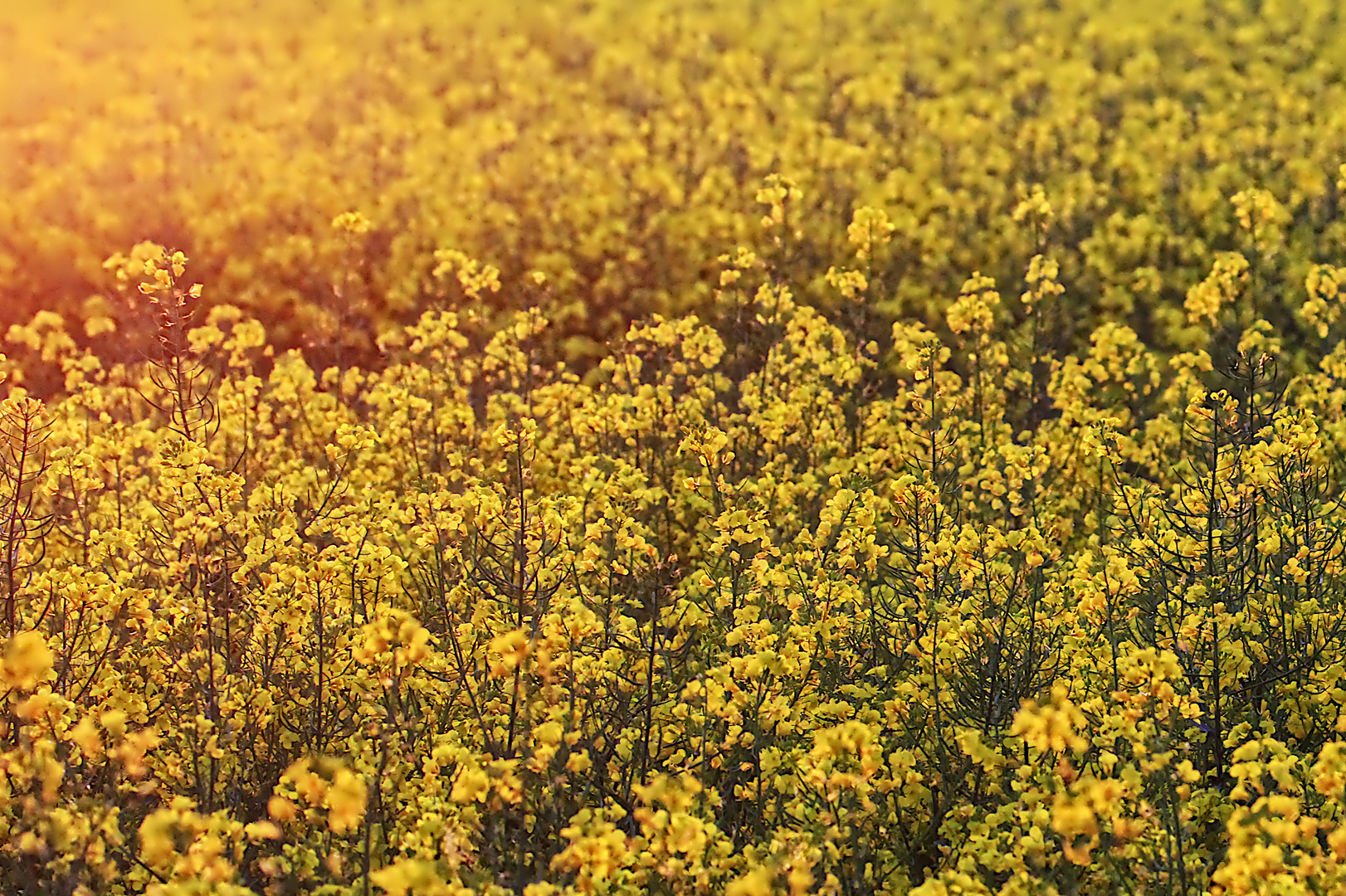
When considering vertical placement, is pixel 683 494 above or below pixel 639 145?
below

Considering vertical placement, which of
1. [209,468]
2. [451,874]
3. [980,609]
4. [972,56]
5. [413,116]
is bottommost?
[451,874]

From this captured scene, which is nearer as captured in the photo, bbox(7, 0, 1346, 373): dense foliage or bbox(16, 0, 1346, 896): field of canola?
bbox(16, 0, 1346, 896): field of canola

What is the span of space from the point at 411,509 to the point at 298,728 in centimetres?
144

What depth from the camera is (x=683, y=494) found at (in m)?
10.1

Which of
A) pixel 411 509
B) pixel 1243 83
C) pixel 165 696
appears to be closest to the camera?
pixel 165 696

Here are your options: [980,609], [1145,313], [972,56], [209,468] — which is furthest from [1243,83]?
[209,468]

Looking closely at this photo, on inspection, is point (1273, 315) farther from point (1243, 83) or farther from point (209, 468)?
point (209, 468)

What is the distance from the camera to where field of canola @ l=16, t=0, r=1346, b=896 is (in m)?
6.10

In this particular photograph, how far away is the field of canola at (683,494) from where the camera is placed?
6098 mm

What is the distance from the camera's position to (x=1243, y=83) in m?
20.2

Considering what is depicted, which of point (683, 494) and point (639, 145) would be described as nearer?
point (683, 494)

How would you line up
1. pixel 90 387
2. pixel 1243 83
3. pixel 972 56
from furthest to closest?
pixel 972 56, pixel 1243 83, pixel 90 387

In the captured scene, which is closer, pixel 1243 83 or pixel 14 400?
pixel 14 400

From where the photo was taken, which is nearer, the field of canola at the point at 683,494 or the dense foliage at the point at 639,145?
the field of canola at the point at 683,494
